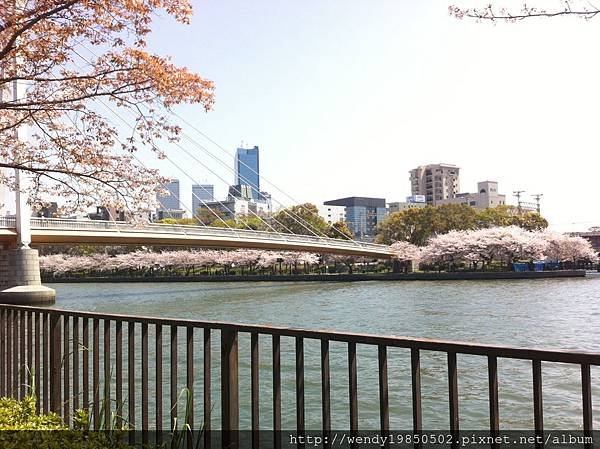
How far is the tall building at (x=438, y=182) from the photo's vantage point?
10569 centimetres

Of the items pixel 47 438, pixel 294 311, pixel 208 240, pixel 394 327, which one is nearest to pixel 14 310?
pixel 47 438

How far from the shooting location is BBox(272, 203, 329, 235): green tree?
200 feet

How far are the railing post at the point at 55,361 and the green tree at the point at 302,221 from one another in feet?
185

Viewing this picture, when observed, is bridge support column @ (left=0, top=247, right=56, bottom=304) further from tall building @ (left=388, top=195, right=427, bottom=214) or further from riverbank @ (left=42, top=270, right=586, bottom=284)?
tall building @ (left=388, top=195, right=427, bottom=214)

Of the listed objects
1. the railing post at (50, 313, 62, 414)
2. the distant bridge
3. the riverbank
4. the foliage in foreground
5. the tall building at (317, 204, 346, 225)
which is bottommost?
the riverbank

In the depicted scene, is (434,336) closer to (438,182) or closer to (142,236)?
(142,236)

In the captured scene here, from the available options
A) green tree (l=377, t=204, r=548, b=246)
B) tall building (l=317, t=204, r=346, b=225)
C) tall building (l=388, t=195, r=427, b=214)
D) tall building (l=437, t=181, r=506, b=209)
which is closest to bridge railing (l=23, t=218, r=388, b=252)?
green tree (l=377, t=204, r=548, b=246)

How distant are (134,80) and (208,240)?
1120 inches

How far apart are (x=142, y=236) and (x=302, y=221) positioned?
32832mm

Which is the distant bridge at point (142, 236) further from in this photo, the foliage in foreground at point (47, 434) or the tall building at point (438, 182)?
the tall building at point (438, 182)

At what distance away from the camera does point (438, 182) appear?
348 feet

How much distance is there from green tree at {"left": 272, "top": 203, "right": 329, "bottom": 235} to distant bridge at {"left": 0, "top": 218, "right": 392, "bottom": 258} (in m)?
18.6

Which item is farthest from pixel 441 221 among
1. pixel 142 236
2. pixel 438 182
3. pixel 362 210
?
pixel 362 210

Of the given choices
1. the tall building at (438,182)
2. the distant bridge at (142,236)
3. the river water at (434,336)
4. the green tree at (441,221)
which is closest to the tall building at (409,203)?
the tall building at (438,182)
